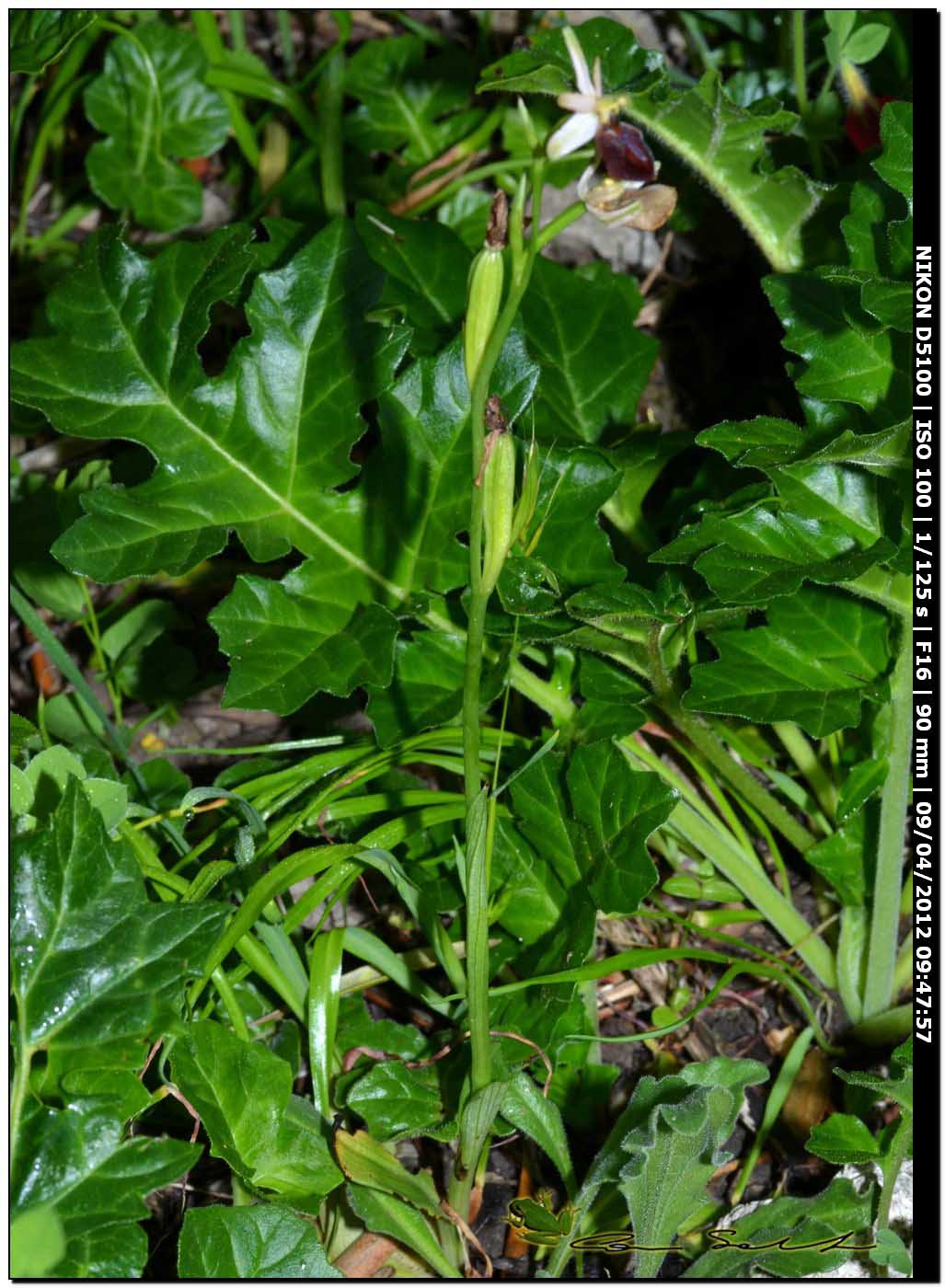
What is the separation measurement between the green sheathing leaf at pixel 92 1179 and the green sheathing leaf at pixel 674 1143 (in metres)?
0.57

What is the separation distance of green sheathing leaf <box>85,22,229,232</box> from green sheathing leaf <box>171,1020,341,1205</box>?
2052mm

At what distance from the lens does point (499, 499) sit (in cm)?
126

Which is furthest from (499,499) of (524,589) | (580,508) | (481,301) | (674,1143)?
(674,1143)

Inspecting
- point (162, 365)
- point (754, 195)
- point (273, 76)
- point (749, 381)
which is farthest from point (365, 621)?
point (273, 76)

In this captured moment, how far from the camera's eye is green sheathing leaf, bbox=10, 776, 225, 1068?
1605mm

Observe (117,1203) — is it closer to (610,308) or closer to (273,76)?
(610,308)

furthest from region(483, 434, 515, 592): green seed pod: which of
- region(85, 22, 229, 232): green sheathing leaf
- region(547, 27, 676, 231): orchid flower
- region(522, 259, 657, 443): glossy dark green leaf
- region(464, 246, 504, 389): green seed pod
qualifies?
region(85, 22, 229, 232): green sheathing leaf

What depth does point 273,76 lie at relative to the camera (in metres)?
3.19

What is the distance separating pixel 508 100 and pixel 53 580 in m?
1.55

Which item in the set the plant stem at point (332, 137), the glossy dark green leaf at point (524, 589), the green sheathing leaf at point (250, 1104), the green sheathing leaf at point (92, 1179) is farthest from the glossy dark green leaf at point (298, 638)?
the plant stem at point (332, 137)

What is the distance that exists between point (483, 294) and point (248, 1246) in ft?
3.97

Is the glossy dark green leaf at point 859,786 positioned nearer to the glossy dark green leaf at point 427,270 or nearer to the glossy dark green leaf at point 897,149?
the glossy dark green leaf at point 897,149

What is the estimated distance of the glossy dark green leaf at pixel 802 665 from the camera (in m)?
1.86

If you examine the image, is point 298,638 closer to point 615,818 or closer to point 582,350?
point 615,818
